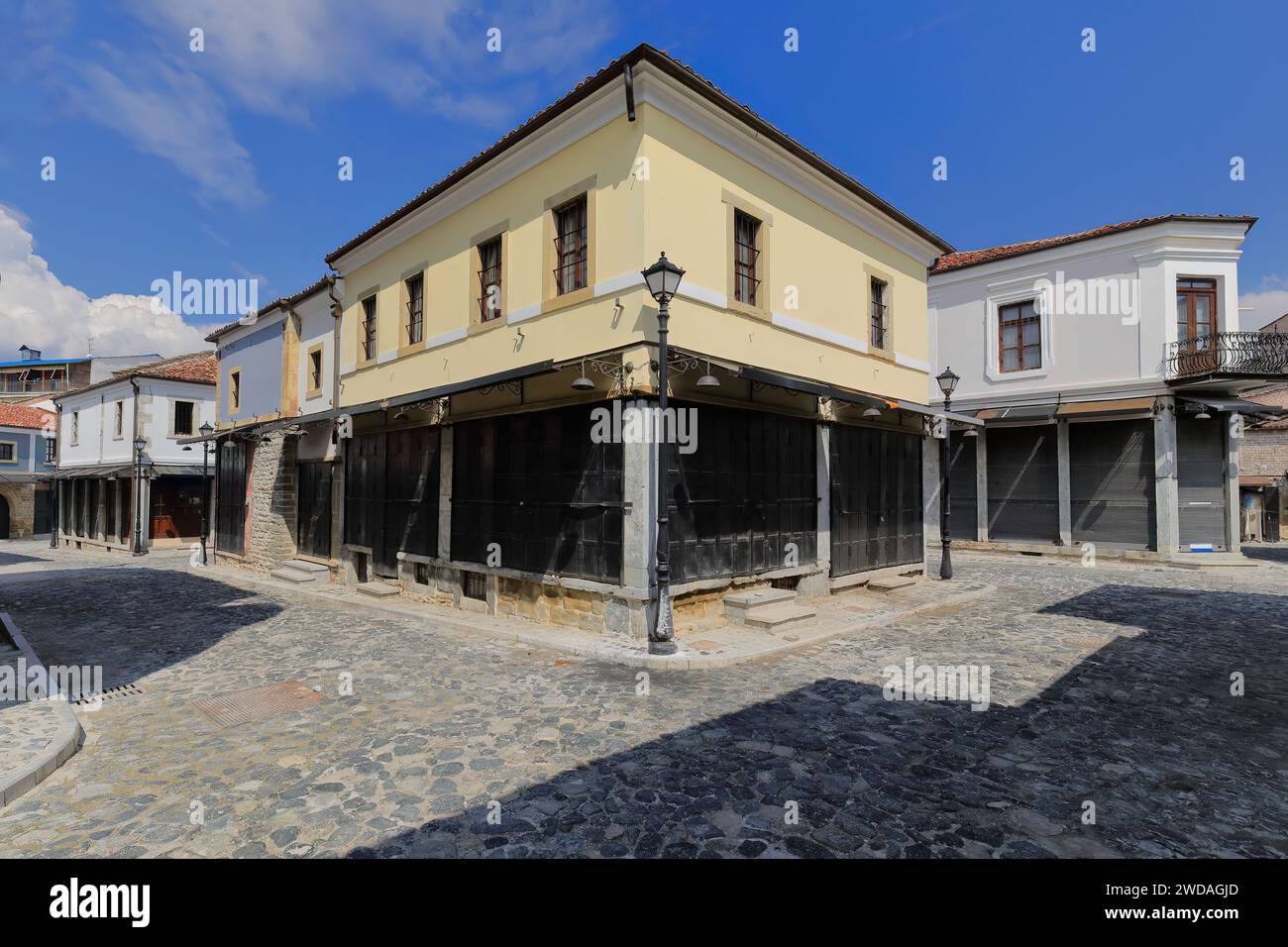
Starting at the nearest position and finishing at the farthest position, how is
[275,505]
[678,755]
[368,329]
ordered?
[678,755] → [368,329] → [275,505]

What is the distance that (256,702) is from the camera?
6059 mm

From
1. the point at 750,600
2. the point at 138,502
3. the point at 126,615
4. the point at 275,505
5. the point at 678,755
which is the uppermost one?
the point at 275,505

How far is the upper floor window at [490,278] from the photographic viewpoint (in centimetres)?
1115

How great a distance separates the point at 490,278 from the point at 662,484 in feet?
19.3

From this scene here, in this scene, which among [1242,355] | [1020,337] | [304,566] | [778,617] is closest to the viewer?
[778,617]

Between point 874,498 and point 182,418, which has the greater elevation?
point 182,418

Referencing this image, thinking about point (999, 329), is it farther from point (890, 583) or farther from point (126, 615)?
point (126, 615)

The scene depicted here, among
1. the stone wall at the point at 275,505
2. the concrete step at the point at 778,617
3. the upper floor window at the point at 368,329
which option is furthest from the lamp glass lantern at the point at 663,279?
the stone wall at the point at 275,505

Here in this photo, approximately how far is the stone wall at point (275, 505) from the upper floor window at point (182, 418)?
13.3 metres

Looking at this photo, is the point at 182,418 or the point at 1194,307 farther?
the point at 182,418

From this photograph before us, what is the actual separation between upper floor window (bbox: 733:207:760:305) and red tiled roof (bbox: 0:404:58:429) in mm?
45529

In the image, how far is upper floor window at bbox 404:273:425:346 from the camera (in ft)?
43.0

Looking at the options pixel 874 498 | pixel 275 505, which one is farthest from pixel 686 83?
pixel 275 505
